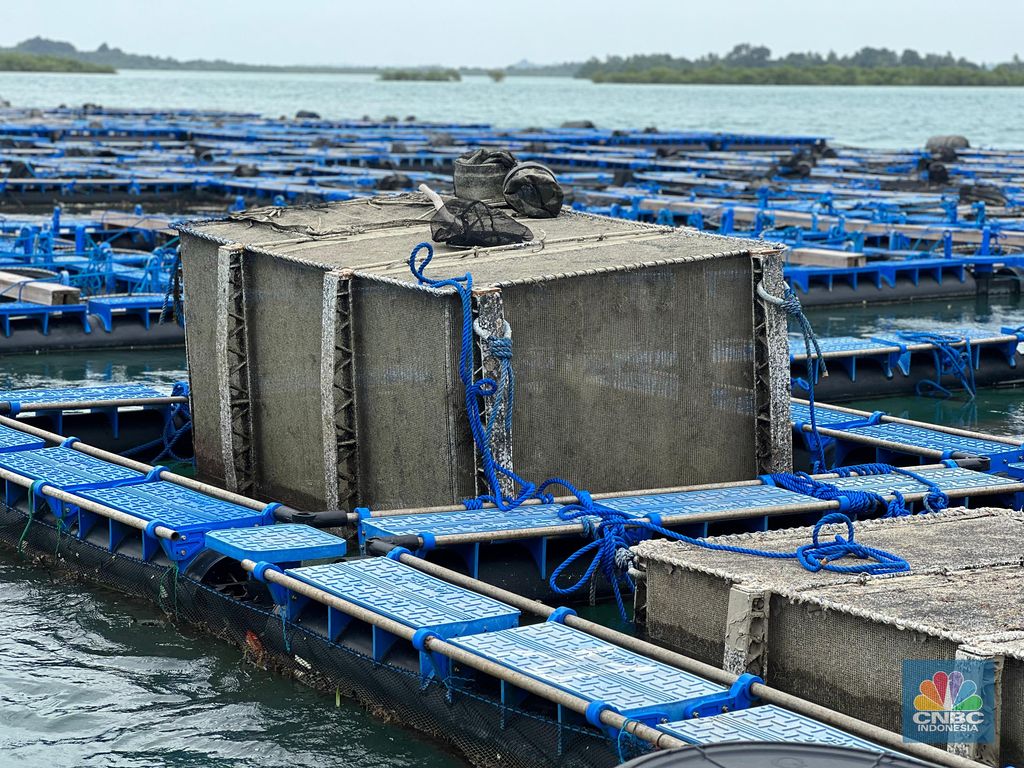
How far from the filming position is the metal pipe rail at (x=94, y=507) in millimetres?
12039

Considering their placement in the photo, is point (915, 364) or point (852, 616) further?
point (915, 364)

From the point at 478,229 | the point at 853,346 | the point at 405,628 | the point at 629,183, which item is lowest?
the point at 853,346

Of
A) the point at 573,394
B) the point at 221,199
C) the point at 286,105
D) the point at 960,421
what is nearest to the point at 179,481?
the point at 573,394

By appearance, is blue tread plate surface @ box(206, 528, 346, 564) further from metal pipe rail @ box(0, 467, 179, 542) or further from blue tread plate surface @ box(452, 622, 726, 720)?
blue tread plate surface @ box(452, 622, 726, 720)

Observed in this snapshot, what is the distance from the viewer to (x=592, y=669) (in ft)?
29.8

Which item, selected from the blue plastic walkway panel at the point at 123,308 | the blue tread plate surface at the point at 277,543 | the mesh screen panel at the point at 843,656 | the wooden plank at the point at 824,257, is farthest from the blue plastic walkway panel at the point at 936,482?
the wooden plank at the point at 824,257

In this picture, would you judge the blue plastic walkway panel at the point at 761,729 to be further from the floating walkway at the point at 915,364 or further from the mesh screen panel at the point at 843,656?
the floating walkway at the point at 915,364

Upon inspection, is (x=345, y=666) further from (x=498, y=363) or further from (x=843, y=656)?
(x=843, y=656)

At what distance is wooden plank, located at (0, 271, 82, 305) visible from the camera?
1031 inches

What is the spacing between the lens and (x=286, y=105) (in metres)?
172

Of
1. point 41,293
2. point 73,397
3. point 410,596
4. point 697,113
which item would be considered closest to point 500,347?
point 410,596

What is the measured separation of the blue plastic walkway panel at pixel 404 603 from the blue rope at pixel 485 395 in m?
1.47

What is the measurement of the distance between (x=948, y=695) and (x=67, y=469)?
821cm

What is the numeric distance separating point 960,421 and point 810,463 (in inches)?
241
